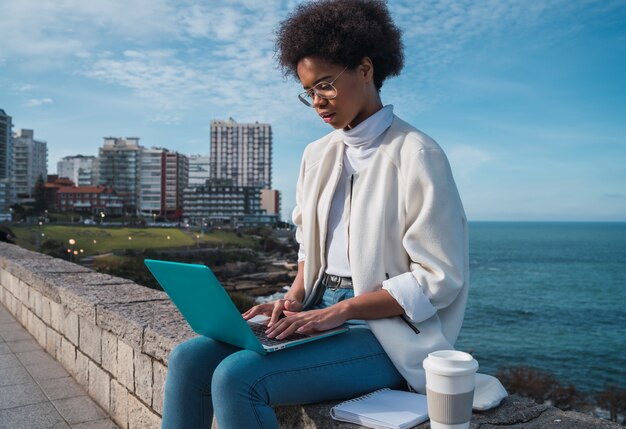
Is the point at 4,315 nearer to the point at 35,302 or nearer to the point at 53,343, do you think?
the point at 35,302

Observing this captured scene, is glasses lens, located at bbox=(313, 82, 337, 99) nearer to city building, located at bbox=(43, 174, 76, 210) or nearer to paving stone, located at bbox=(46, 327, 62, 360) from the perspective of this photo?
paving stone, located at bbox=(46, 327, 62, 360)

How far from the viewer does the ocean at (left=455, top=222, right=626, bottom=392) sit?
99.1 feet

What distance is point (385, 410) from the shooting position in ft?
4.67

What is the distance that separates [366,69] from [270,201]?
110005mm

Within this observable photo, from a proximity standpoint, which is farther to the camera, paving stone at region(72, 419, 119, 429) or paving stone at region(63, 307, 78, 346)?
paving stone at region(63, 307, 78, 346)

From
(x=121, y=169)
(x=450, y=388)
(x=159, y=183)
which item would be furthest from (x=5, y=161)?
(x=450, y=388)

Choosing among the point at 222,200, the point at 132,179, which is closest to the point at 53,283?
the point at 222,200

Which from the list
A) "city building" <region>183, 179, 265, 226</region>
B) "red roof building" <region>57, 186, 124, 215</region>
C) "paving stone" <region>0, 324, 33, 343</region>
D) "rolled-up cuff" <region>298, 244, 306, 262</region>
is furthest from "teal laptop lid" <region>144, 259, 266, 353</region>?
"city building" <region>183, 179, 265, 226</region>

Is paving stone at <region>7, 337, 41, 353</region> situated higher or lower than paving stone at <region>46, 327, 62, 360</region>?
lower

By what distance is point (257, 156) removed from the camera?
365ft

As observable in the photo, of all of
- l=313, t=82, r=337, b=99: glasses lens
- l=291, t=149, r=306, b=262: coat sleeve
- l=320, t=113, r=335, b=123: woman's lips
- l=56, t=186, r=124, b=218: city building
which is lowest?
l=56, t=186, r=124, b=218: city building

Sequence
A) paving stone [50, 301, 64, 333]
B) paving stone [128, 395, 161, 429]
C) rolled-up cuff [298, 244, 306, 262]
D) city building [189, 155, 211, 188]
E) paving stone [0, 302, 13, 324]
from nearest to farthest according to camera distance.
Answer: rolled-up cuff [298, 244, 306, 262]
paving stone [128, 395, 161, 429]
paving stone [50, 301, 64, 333]
paving stone [0, 302, 13, 324]
city building [189, 155, 211, 188]

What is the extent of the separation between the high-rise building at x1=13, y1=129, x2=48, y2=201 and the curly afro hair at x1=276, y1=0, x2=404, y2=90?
10696 cm

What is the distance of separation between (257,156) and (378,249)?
111m
